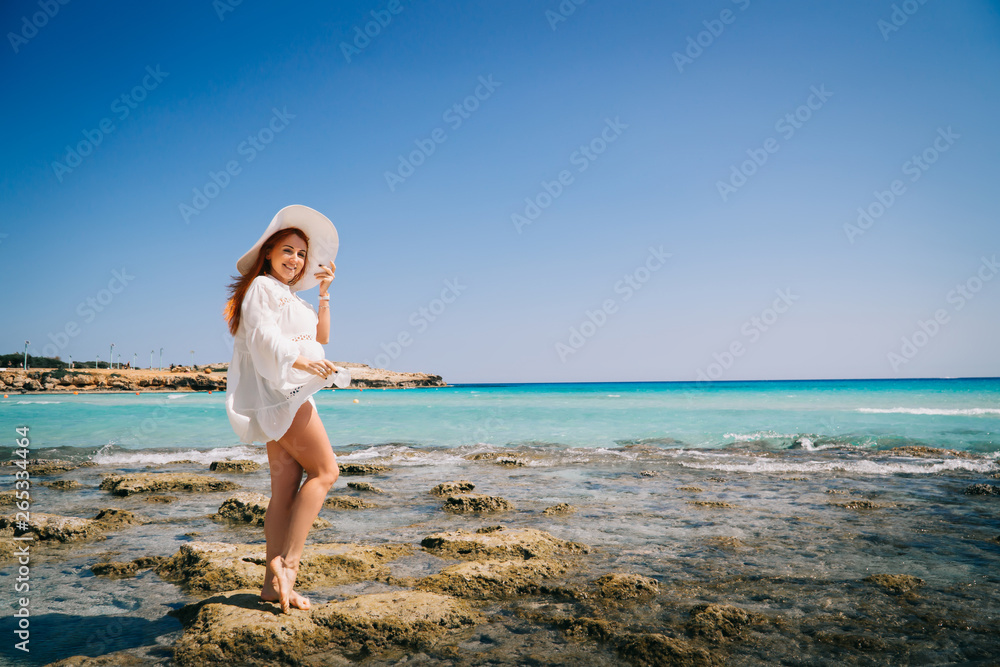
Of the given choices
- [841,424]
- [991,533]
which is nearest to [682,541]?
[991,533]

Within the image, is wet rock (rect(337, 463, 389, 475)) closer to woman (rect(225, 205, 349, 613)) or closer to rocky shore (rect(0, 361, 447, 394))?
woman (rect(225, 205, 349, 613))

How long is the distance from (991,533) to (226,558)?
24.2 feet

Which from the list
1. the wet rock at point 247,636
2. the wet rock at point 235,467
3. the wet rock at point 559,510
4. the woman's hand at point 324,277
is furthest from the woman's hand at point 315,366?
the wet rock at point 235,467

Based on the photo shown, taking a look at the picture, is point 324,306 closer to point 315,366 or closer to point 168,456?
point 315,366

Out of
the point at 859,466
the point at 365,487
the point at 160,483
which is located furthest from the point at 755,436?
the point at 160,483

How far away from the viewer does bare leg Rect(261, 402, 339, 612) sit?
3236mm

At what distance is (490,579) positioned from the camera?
407cm

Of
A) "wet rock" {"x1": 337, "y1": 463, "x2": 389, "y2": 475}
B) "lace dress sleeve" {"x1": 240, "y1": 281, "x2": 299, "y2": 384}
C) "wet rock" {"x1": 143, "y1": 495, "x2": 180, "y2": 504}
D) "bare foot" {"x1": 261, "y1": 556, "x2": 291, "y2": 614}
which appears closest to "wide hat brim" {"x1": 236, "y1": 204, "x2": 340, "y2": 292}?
"lace dress sleeve" {"x1": 240, "y1": 281, "x2": 299, "y2": 384}

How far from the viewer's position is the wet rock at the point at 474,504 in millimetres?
6848

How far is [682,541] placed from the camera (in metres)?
5.34

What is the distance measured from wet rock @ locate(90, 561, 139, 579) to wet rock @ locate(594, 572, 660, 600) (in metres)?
3.69

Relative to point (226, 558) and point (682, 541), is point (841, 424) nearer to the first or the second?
point (682, 541)

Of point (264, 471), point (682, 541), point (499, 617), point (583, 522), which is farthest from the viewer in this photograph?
point (264, 471)

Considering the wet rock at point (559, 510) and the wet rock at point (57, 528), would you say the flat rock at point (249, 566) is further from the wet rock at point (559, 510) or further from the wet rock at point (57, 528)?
the wet rock at point (559, 510)
